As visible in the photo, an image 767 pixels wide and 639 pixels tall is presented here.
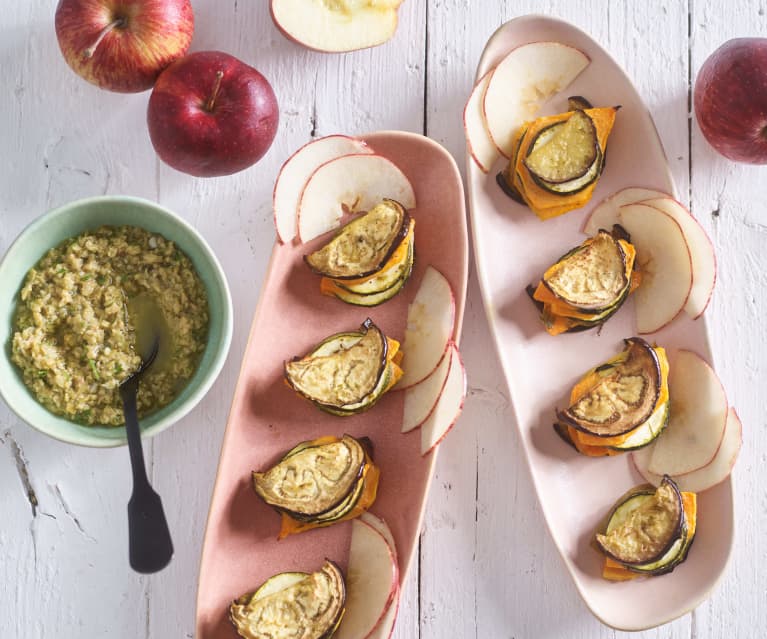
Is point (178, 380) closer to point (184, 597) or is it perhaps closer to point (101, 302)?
point (101, 302)

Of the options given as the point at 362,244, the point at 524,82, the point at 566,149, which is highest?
the point at 524,82

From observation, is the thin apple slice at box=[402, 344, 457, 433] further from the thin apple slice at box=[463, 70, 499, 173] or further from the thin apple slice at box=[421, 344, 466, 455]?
the thin apple slice at box=[463, 70, 499, 173]

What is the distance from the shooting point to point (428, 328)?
1783 millimetres

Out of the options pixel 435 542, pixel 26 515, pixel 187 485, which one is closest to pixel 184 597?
pixel 187 485

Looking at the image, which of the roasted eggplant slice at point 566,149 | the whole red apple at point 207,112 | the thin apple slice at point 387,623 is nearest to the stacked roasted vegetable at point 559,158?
the roasted eggplant slice at point 566,149

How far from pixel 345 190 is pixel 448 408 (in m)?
0.49

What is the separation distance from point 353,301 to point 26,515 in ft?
2.73

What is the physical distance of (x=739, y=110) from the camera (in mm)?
1779

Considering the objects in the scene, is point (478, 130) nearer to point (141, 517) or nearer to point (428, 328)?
point (428, 328)

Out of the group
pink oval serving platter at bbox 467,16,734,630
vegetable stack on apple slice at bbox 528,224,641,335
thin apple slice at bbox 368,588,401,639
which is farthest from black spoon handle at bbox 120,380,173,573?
vegetable stack on apple slice at bbox 528,224,641,335

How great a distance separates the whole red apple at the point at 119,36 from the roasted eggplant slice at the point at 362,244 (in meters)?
0.50

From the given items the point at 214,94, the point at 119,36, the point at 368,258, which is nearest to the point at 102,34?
the point at 119,36

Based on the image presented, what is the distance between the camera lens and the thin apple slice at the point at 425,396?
1.73 metres

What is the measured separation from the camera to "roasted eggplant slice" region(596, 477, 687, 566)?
175 cm
